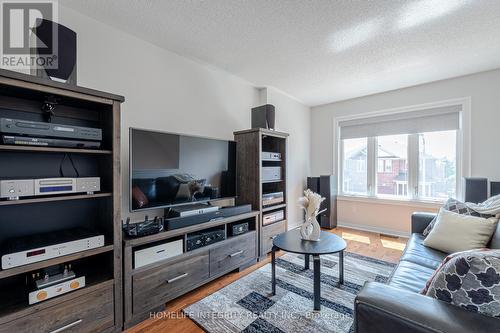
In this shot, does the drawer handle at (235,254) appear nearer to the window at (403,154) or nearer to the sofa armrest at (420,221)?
the sofa armrest at (420,221)

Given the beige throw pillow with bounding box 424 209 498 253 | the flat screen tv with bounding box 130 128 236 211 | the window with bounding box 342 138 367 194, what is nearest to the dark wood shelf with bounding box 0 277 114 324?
the flat screen tv with bounding box 130 128 236 211

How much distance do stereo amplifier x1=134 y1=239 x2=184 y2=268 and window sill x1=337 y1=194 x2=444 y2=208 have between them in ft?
10.5

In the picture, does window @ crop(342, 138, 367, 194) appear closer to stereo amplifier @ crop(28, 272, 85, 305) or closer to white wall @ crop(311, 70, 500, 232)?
white wall @ crop(311, 70, 500, 232)

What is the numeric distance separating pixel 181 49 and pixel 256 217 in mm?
1959

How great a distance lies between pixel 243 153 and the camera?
8.91 ft

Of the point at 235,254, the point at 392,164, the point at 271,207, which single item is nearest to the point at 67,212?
the point at 235,254

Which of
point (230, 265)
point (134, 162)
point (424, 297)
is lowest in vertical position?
point (230, 265)

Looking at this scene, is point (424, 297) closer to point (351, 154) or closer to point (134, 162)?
point (134, 162)

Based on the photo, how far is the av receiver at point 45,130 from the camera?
1.17 meters

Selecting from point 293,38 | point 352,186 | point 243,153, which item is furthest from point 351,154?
point 293,38

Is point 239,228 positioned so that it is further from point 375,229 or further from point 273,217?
point 375,229

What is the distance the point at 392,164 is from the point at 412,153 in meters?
0.32

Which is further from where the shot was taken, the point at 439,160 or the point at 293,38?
the point at 439,160

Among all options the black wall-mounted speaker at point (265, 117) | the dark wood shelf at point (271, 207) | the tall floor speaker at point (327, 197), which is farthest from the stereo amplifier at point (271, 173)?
the tall floor speaker at point (327, 197)
